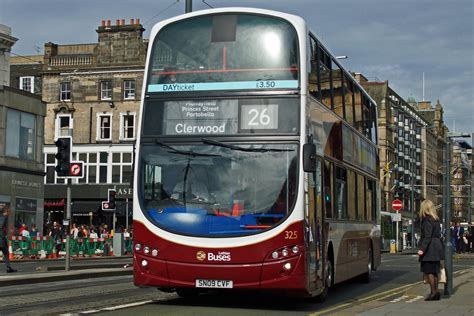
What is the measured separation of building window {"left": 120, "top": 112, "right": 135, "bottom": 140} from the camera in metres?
60.8

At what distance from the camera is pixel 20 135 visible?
42.8 meters

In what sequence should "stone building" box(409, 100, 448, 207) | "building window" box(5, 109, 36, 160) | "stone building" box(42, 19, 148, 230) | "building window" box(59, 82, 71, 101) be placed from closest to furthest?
1. "building window" box(5, 109, 36, 160)
2. "stone building" box(42, 19, 148, 230)
3. "building window" box(59, 82, 71, 101)
4. "stone building" box(409, 100, 448, 207)

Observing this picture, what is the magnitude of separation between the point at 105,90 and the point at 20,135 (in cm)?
1930

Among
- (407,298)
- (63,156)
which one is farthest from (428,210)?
(63,156)

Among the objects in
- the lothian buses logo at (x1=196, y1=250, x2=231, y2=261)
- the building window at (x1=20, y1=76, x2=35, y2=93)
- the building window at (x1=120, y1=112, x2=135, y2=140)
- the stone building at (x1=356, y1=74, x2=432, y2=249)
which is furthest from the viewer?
the stone building at (x1=356, y1=74, x2=432, y2=249)

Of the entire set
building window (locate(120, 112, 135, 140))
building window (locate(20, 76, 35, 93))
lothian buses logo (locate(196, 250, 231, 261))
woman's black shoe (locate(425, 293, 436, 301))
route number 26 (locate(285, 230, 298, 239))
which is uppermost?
building window (locate(20, 76, 35, 93))

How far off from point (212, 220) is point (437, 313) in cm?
354

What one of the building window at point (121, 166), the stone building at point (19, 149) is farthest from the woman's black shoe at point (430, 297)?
the building window at point (121, 166)

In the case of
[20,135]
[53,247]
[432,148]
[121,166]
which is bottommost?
[53,247]

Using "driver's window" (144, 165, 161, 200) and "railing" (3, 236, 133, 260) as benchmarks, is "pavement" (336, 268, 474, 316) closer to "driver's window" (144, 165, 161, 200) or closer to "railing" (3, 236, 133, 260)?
"driver's window" (144, 165, 161, 200)

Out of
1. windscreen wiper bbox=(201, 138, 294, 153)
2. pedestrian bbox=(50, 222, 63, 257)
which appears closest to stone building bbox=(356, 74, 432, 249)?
pedestrian bbox=(50, 222, 63, 257)

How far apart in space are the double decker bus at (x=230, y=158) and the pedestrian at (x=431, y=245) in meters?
1.81

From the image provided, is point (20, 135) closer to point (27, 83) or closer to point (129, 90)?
point (129, 90)

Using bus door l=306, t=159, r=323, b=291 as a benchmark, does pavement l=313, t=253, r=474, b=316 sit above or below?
below
